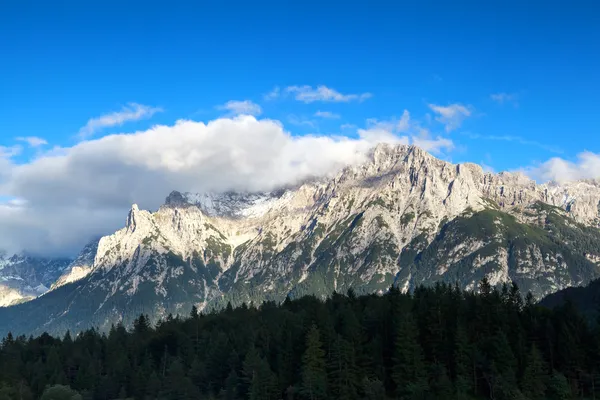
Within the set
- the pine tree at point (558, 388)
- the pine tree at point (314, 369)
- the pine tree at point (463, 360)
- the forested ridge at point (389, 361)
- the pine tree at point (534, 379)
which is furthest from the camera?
the pine tree at point (314, 369)

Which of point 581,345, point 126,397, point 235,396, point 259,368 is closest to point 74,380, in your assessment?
point 126,397

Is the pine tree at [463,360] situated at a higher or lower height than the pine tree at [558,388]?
higher

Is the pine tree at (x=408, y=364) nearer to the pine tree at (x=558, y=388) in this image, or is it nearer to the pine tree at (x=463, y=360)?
the pine tree at (x=463, y=360)

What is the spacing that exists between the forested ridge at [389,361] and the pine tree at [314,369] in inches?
8.9

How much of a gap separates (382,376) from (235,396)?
3727 centimetres

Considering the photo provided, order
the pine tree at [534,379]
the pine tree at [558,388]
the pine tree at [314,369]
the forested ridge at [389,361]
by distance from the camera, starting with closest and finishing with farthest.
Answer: the pine tree at [534,379] → the pine tree at [558,388] → the forested ridge at [389,361] → the pine tree at [314,369]

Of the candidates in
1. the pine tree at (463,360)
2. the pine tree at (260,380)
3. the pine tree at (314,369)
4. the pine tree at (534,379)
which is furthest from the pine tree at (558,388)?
the pine tree at (260,380)

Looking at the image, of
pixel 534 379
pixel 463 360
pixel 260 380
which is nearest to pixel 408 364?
pixel 463 360

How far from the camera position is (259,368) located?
135 metres

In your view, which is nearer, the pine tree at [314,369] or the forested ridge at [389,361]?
the forested ridge at [389,361]

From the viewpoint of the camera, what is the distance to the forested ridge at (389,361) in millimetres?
122500

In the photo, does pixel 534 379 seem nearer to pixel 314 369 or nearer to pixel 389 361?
pixel 389 361

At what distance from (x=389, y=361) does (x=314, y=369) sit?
2029 centimetres

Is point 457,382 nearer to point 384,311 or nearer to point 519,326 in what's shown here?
point 519,326
